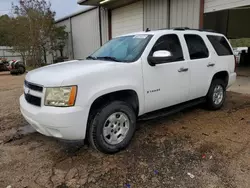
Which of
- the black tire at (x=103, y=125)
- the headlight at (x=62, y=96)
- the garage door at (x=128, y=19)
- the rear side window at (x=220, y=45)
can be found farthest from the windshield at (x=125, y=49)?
the garage door at (x=128, y=19)

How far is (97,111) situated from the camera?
3143 millimetres

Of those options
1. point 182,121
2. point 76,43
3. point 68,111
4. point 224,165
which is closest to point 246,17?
point 76,43

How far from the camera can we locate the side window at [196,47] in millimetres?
4461

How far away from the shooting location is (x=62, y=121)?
9.20ft

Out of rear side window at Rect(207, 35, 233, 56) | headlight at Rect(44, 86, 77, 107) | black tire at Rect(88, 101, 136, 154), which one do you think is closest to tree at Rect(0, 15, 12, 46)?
rear side window at Rect(207, 35, 233, 56)

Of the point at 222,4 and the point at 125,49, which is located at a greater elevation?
the point at 222,4

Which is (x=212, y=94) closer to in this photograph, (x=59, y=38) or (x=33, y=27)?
(x=33, y=27)

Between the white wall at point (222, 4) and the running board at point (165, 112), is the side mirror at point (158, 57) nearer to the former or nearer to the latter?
the running board at point (165, 112)

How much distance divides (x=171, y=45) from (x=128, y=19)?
8798 millimetres

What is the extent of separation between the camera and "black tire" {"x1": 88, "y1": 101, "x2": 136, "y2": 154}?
310cm

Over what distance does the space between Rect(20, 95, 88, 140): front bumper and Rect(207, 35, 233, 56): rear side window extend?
11.8ft

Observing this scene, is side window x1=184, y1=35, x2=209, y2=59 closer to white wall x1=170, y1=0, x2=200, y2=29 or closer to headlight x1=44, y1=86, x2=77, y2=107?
headlight x1=44, y1=86, x2=77, y2=107

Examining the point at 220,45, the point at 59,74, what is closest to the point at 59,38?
the point at 220,45

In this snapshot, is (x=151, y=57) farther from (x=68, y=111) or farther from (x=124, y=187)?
(x=124, y=187)
